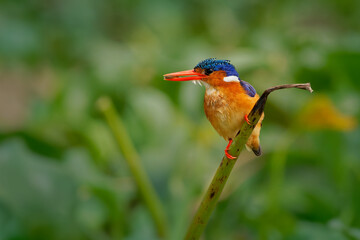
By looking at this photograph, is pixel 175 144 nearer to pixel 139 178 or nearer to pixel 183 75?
pixel 139 178

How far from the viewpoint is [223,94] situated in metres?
0.41

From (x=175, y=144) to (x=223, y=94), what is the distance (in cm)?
86

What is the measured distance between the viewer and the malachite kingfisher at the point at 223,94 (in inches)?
16.0

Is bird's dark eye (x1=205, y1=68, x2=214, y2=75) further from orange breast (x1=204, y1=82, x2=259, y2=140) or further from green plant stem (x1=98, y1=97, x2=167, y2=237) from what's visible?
green plant stem (x1=98, y1=97, x2=167, y2=237)

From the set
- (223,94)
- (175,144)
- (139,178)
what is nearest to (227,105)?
(223,94)

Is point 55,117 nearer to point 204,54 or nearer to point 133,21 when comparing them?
point 204,54

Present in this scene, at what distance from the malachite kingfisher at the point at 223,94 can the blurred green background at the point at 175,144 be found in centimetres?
38

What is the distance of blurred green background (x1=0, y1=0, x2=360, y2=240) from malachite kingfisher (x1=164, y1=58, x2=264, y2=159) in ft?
1.24

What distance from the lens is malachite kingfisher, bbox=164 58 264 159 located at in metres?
0.41

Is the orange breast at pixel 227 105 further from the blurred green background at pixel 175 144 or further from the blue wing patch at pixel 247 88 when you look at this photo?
the blurred green background at pixel 175 144

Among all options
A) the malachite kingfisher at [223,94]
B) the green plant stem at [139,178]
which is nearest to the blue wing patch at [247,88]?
the malachite kingfisher at [223,94]

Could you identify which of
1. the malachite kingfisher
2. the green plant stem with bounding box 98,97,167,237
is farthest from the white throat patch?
the green plant stem with bounding box 98,97,167,237

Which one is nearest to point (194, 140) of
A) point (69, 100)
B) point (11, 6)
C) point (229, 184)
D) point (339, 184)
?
point (229, 184)

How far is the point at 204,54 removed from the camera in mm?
1632
